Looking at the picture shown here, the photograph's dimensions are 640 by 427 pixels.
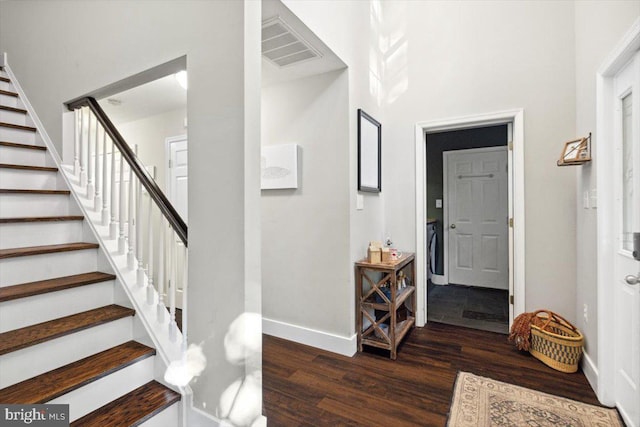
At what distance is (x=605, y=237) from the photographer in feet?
5.99

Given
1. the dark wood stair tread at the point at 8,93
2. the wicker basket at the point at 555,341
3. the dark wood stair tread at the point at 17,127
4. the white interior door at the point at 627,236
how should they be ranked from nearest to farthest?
the white interior door at the point at 627,236, the wicker basket at the point at 555,341, the dark wood stair tread at the point at 17,127, the dark wood stair tread at the point at 8,93

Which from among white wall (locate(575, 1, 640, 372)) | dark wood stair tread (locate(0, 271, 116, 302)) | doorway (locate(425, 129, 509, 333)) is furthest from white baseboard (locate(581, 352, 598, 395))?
dark wood stair tread (locate(0, 271, 116, 302))

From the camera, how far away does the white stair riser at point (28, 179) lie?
7.19 feet

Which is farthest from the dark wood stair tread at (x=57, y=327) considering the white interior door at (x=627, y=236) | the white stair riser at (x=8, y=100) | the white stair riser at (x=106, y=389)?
the white interior door at (x=627, y=236)

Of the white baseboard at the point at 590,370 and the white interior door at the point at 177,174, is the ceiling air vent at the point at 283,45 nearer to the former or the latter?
the white interior door at the point at 177,174

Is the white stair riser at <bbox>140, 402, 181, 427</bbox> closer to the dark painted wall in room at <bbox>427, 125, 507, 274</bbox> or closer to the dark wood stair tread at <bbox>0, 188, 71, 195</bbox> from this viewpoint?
the dark wood stair tread at <bbox>0, 188, 71, 195</bbox>

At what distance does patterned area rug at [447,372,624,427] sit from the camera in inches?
66.6

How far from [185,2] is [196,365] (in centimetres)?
200

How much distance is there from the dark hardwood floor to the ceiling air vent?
2375mm

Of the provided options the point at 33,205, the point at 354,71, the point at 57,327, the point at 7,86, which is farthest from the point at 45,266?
the point at 354,71

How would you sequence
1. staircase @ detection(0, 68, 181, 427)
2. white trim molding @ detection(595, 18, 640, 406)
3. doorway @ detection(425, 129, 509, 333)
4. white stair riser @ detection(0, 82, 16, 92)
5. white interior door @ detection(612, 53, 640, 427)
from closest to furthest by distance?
staircase @ detection(0, 68, 181, 427) < white interior door @ detection(612, 53, 640, 427) < white trim molding @ detection(595, 18, 640, 406) < white stair riser @ detection(0, 82, 16, 92) < doorway @ detection(425, 129, 509, 333)

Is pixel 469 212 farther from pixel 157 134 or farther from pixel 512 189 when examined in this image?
pixel 157 134

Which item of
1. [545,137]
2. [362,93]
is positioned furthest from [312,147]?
[545,137]

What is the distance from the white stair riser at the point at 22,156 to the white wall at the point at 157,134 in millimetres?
1257
